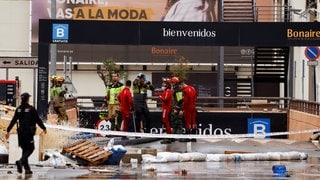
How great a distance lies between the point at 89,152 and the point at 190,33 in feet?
25.3

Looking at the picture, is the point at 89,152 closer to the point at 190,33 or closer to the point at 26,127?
the point at 26,127

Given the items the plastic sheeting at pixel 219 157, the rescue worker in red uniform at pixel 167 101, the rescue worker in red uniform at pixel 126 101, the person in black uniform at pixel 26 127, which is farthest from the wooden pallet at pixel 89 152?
the rescue worker in red uniform at pixel 167 101

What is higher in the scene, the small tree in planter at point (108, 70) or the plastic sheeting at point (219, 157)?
the small tree in planter at point (108, 70)

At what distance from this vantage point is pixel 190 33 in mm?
23406

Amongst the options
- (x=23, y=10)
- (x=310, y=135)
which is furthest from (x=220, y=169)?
(x=23, y=10)

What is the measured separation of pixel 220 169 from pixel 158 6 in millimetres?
45137

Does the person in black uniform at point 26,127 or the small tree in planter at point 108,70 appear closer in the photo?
the person in black uniform at point 26,127

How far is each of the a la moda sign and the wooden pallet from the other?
6.98 metres

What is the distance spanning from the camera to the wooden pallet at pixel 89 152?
16.5 metres

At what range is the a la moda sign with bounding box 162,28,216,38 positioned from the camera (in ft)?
Result: 76.4

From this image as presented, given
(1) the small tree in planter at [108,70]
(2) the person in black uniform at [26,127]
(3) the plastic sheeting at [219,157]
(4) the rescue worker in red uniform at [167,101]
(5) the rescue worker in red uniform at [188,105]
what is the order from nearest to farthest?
(2) the person in black uniform at [26,127] → (3) the plastic sheeting at [219,157] → (5) the rescue worker in red uniform at [188,105] → (4) the rescue worker in red uniform at [167,101] → (1) the small tree in planter at [108,70]

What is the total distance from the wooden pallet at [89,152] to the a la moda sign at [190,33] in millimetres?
6978

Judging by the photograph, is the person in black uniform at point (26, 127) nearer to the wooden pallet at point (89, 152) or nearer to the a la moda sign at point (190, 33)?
the wooden pallet at point (89, 152)

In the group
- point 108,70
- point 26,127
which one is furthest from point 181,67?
point 26,127
